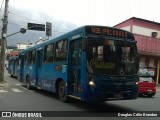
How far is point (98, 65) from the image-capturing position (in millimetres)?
11273

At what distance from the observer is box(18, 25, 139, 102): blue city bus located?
11172 mm

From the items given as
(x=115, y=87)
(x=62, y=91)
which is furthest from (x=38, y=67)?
(x=115, y=87)

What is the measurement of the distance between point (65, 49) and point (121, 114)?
408cm

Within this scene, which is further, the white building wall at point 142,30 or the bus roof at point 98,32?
the white building wall at point 142,30

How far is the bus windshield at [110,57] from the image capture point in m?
11.3

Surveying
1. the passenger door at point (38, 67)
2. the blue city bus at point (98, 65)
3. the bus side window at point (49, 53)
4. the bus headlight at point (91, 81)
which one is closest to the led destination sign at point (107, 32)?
the blue city bus at point (98, 65)

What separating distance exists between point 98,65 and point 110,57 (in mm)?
604

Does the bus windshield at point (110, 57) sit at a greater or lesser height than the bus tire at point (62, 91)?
greater

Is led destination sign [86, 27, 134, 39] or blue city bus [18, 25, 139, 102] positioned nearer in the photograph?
blue city bus [18, 25, 139, 102]

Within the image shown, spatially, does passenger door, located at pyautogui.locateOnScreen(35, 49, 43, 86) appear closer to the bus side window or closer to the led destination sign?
the bus side window

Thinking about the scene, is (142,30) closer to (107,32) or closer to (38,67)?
(38,67)

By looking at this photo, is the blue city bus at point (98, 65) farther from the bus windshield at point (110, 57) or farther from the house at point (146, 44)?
the house at point (146, 44)

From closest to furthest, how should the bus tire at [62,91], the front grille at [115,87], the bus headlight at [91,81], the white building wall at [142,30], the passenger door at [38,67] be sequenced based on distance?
the bus headlight at [91,81] → the front grille at [115,87] → the bus tire at [62,91] → the passenger door at [38,67] → the white building wall at [142,30]

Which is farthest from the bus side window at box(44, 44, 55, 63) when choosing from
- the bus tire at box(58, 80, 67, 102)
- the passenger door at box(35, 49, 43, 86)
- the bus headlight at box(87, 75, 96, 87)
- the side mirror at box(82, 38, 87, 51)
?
the bus headlight at box(87, 75, 96, 87)
